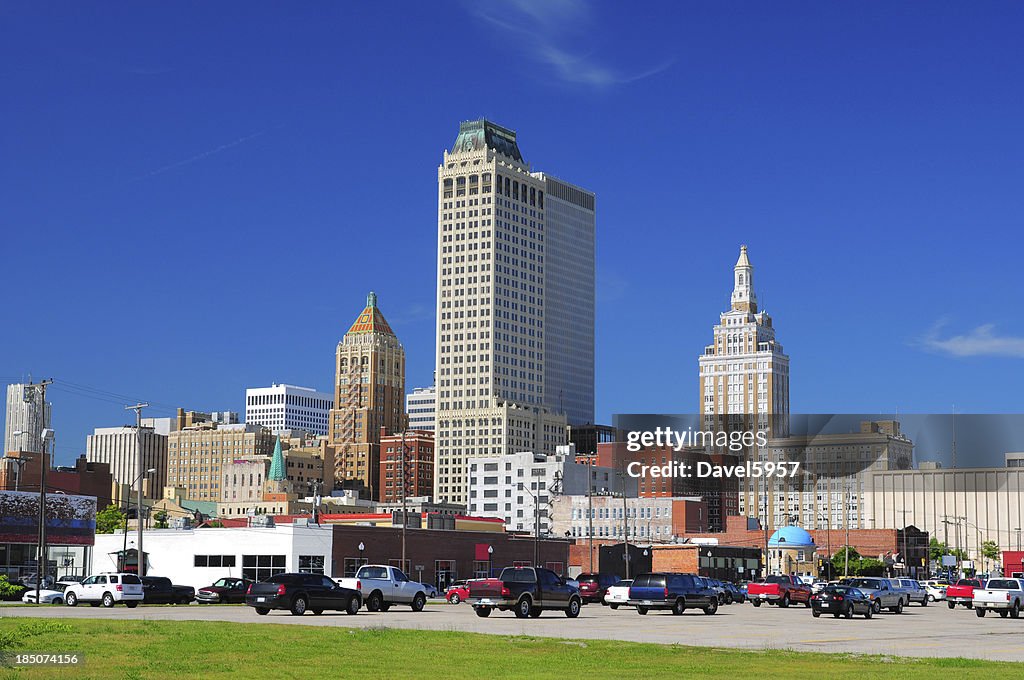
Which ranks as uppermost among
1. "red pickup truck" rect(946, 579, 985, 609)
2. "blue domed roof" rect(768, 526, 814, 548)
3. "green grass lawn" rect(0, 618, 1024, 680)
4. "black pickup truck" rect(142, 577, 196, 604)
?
"green grass lawn" rect(0, 618, 1024, 680)

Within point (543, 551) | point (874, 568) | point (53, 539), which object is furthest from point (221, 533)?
point (874, 568)

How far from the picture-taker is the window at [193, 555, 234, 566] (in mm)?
101500

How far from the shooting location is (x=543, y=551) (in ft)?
409

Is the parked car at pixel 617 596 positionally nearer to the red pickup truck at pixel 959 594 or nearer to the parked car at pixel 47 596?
the red pickup truck at pixel 959 594

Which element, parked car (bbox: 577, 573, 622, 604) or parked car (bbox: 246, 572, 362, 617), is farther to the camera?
parked car (bbox: 577, 573, 622, 604)

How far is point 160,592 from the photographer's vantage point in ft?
227

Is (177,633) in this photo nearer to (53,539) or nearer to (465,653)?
(465,653)

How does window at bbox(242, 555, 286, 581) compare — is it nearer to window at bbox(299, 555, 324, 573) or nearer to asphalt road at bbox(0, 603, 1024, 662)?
window at bbox(299, 555, 324, 573)

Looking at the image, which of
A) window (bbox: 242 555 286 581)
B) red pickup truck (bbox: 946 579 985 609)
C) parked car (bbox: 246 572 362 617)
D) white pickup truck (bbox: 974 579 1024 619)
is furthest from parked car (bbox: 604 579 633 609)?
window (bbox: 242 555 286 581)

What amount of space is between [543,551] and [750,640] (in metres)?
84.2

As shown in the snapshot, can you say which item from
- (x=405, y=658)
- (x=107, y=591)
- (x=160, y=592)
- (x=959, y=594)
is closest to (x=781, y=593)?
(x=959, y=594)

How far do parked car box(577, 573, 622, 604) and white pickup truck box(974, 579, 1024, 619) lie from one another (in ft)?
67.9

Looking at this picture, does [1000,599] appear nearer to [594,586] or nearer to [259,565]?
[594,586]

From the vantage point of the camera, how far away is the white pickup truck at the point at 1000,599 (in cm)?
6588
